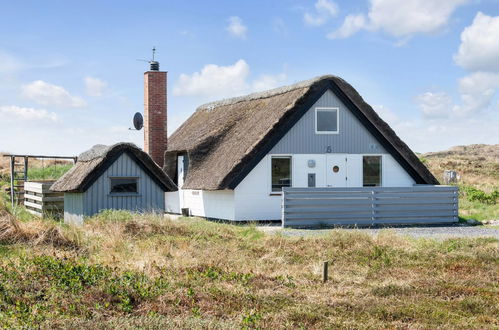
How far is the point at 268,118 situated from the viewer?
2539 centimetres

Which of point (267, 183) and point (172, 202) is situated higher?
point (267, 183)

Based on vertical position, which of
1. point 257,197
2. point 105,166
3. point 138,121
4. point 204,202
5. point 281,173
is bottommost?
point 204,202

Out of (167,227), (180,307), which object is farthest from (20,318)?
(167,227)

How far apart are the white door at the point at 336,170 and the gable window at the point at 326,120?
0.97 metres

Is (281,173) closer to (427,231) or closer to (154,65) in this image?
(427,231)

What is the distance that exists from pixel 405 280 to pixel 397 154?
14.6 meters

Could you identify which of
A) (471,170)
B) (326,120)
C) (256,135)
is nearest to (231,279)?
(256,135)

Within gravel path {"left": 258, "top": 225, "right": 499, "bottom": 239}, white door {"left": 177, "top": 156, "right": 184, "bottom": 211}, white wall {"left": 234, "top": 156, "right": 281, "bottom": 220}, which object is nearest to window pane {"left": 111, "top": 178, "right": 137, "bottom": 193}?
white wall {"left": 234, "top": 156, "right": 281, "bottom": 220}

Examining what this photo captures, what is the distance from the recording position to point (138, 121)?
2889 centimetres

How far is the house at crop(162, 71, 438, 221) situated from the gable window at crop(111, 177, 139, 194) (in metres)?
2.89

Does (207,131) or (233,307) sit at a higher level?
(207,131)

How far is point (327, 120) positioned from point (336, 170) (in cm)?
192

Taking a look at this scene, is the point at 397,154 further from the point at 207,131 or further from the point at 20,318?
the point at 20,318

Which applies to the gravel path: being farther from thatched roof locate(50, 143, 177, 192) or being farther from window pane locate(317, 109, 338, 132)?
window pane locate(317, 109, 338, 132)
